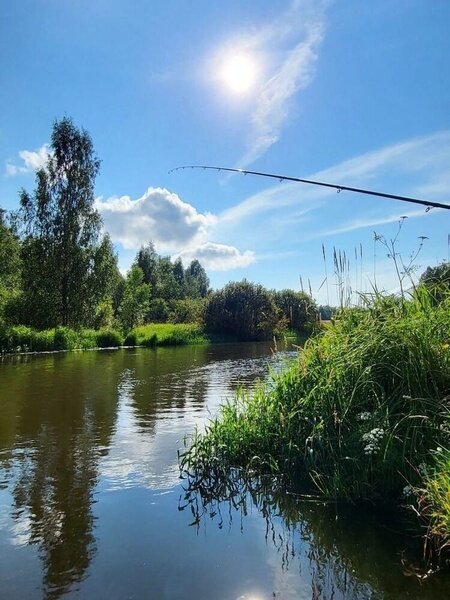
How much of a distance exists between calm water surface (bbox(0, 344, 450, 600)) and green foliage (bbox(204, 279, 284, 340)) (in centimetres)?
4299

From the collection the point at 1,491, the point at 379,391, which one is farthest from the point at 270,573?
the point at 1,491

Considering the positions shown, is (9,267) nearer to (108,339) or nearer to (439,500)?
(108,339)

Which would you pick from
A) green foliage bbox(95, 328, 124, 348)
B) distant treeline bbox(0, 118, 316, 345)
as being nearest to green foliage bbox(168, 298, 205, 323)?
distant treeline bbox(0, 118, 316, 345)

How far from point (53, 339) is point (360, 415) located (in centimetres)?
3058

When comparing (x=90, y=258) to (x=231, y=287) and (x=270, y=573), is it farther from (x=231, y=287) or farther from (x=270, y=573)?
(x=270, y=573)

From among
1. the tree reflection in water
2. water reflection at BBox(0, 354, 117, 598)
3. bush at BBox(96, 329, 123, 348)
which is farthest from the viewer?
bush at BBox(96, 329, 123, 348)

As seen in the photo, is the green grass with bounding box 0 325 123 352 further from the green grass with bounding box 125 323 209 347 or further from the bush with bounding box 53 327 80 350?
the green grass with bounding box 125 323 209 347

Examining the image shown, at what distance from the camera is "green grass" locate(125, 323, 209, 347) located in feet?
136

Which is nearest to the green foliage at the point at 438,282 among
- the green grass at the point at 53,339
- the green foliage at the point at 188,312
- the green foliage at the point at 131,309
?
the green grass at the point at 53,339

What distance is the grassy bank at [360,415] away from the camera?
17.7 ft

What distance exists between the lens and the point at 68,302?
40.3 m

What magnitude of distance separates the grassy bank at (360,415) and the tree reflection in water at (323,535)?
0.24 m

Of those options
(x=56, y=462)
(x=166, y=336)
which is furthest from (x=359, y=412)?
(x=166, y=336)

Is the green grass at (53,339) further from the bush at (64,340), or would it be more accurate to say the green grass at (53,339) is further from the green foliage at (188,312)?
the green foliage at (188,312)
